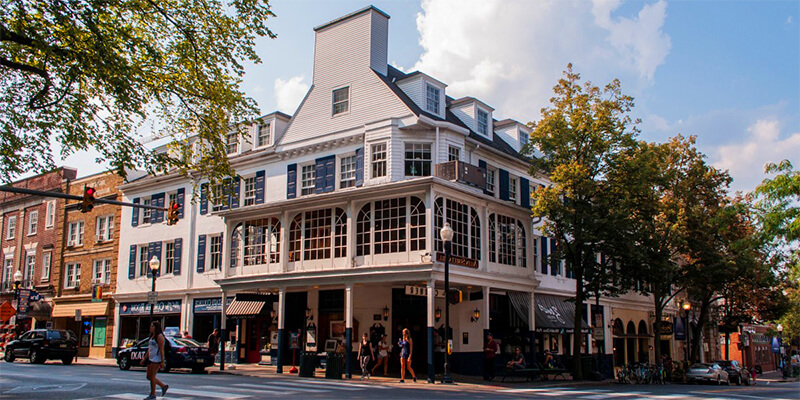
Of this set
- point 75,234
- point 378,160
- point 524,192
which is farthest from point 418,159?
point 75,234

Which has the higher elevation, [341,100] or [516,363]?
[341,100]

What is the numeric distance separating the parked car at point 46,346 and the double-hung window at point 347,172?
47.1 ft

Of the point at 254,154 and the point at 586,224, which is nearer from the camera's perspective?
the point at 586,224

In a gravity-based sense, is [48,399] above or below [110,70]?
below

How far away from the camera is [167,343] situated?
24750 millimetres

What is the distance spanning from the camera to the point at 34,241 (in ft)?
150

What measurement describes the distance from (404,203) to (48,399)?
15105 mm

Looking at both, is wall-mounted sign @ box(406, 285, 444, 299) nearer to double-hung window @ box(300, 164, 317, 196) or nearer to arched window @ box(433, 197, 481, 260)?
arched window @ box(433, 197, 481, 260)

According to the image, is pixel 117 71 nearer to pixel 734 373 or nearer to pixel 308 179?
pixel 308 179

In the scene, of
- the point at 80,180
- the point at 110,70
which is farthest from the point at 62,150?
the point at 80,180

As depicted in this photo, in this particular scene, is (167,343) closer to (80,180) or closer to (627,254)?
(627,254)

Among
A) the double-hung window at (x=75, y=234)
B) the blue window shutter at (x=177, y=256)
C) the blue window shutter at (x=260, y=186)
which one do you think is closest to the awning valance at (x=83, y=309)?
the double-hung window at (x=75, y=234)

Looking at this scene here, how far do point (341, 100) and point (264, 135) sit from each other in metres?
5.83

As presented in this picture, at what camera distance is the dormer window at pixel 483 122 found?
1303 inches
